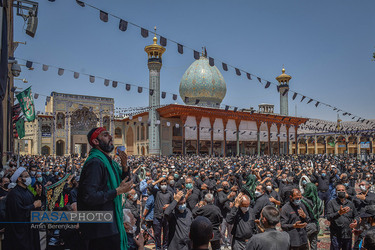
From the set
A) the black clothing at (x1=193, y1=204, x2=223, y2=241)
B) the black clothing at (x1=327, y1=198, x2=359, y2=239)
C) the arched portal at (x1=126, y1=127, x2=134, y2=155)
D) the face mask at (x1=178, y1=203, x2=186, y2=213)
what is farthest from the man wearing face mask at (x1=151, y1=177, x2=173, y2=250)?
the arched portal at (x1=126, y1=127, x2=134, y2=155)

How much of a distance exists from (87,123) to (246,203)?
120 ft

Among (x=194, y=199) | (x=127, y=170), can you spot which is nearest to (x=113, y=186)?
(x=127, y=170)

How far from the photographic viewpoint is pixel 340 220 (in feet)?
16.6

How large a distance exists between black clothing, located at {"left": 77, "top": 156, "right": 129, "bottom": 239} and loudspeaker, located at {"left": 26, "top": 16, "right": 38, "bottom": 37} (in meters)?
8.39

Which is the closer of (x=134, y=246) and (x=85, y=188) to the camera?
(x=85, y=188)

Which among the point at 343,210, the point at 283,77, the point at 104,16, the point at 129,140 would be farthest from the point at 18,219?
the point at 283,77

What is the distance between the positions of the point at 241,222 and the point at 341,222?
181 centimetres

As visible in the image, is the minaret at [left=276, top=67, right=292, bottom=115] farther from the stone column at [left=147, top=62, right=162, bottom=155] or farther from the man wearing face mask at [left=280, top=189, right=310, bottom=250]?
the man wearing face mask at [left=280, top=189, right=310, bottom=250]

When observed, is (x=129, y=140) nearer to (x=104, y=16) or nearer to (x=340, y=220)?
(x=104, y=16)

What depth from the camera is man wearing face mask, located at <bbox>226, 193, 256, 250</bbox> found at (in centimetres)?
454

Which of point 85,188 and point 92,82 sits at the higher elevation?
point 92,82

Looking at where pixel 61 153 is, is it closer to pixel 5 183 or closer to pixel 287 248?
pixel 5 183

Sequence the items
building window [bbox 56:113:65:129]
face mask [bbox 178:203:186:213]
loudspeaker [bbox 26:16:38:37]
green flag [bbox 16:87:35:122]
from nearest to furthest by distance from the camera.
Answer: face mask [bbox 178:203:186:213], loudspeaker [bbox 26:16:38:37], green flag [bbox 16:87:35:122], building window [bbox 56:113:65:129]

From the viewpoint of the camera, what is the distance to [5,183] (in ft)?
19.7
